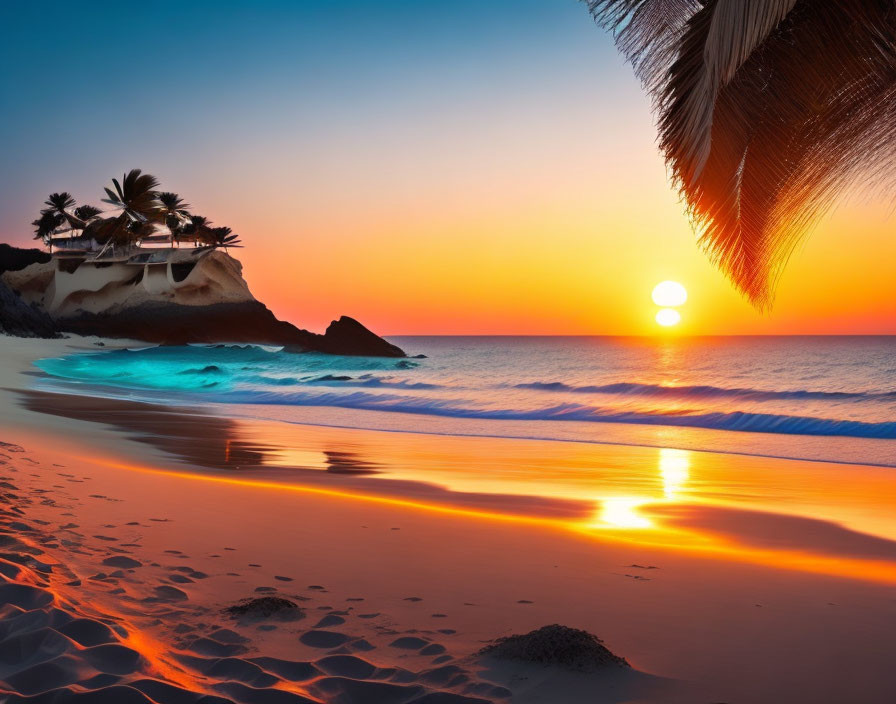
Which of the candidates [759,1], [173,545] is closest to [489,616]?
[173,545]

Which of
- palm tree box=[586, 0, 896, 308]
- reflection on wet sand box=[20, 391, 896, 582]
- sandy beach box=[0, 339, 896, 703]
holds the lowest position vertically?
reflection on wet sand box=[20, 391, 896, 582]

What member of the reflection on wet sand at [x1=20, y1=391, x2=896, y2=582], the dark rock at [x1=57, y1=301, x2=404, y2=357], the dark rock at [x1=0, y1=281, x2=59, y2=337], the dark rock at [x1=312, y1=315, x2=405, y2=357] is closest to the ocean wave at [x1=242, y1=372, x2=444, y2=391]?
the reflection on wet sand at [x1=20, y1=391, x2=896, y2=582]

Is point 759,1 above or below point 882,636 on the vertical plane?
above

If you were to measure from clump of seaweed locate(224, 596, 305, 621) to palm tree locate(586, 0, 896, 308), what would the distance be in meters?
3.66

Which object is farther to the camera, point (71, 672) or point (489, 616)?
point (489, 616)

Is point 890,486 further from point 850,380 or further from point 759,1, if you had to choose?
point 850,380

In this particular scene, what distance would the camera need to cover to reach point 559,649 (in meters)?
3.07

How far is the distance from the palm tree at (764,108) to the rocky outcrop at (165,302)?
55.2 meters

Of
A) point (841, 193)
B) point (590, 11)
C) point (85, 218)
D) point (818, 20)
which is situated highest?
point (85, 218)

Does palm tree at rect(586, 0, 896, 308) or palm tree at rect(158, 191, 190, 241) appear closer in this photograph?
palm tree at rect(586, 0, 896, 308)

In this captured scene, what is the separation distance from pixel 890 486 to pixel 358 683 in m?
8.21

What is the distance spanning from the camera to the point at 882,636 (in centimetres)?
353

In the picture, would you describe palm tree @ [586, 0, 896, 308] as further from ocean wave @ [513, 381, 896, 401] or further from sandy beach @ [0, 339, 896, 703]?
ocean wave @ [513, 381, 896, 401]

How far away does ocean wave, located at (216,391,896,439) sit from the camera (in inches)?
635
